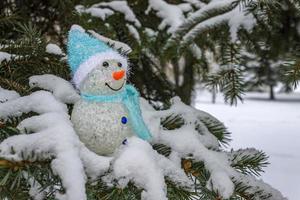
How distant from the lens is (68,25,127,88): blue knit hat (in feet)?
3.14

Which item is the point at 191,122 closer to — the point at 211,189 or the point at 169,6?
the point at 211,189

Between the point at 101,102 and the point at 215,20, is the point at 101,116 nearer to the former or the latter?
the point at 101,102

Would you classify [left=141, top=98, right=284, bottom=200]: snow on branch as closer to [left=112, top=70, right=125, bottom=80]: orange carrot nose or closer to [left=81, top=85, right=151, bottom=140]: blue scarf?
[left=81, top=85, right=151, bottom=140]: blue scarf

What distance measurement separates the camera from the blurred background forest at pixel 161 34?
3.79 ft

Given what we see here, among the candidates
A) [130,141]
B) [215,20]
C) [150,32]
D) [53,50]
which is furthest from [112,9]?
A: [130,141]

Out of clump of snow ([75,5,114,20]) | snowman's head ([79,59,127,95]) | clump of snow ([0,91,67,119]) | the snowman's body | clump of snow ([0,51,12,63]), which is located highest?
clump of snow ([75,5,114,20])

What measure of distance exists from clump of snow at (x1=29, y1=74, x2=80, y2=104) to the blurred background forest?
0.13ft

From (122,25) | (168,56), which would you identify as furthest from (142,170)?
(122,25)

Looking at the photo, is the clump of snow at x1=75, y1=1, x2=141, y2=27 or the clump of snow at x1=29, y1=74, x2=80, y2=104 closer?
the clump of snow at x1=29, y1=74, x2=80, y2=104

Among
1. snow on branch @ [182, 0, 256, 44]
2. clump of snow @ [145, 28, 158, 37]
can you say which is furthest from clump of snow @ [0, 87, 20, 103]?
clump of snow @ [145, 28, 158, 37]

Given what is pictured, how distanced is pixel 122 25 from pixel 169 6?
0.78ft

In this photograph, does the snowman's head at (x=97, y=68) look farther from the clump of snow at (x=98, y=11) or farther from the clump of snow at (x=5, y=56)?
the clump of snow at (x=98, y=11)

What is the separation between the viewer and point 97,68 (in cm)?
95

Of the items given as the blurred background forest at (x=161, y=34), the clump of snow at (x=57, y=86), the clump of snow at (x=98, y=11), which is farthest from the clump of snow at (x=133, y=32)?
the clump of snow at (x=57, y=86)
